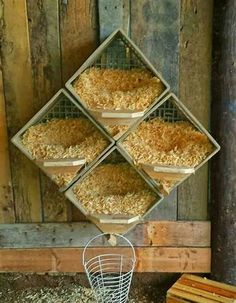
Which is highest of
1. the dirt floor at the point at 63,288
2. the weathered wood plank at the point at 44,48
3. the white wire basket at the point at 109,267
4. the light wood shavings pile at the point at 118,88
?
the weathered wood plank at the point at 44,48

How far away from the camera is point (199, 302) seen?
1.81m

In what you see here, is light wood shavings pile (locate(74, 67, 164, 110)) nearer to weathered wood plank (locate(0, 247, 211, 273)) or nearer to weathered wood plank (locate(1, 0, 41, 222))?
weathered wood plank (locate(1, 0, 41, 222))

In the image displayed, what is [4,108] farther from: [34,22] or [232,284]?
[232,284]

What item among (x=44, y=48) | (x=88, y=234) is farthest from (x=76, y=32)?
(x=88, y=234)

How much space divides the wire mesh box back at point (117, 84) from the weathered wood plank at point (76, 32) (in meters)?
0.09

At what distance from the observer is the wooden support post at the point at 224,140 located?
5.68 ft

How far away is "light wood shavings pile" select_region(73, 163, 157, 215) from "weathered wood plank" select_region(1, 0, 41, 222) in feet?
0.89

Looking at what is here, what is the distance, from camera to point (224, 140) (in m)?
1.81

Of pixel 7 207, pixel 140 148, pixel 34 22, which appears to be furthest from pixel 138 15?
pixel 7 207

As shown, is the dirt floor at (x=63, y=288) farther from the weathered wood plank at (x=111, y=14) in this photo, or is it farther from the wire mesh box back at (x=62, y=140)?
the weathered wood plank at (x=111, y=14)

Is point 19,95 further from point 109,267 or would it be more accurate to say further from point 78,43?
point 109,267

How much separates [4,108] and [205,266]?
3.60 feet

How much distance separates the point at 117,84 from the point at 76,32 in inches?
10.5

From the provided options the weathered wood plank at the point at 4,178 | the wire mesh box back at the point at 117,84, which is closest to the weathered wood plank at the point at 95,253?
the weathered wood plank at the point at 4,178
